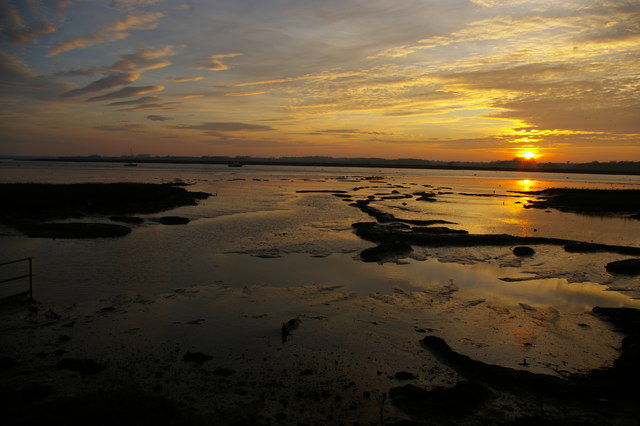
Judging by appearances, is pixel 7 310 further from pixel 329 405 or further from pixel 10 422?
pixel 329 405

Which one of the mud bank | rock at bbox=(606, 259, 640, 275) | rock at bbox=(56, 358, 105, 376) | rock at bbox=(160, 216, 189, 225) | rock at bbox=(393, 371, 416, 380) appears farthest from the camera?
rock at bbox=(160, 216, 189, 225)

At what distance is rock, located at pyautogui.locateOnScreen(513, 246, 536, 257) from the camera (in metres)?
25.5

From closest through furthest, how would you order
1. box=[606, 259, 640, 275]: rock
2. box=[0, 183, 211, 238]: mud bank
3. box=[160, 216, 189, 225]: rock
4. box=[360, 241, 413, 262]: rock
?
box=[606, 259, 640, 275]: rock < box=[360, 241, 413, 262]: rock < box=[0, 183, 211, 238]: mud bank < box=[160, 216, 189, 225]: rock

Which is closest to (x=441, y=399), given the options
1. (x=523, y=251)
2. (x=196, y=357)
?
Answer: (x=196, y=357)

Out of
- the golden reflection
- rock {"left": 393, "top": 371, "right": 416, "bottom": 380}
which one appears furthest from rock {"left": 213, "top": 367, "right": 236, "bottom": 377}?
the golden reflection

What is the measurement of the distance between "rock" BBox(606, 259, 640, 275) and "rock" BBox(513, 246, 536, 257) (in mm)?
4306

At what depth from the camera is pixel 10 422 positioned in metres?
7.23

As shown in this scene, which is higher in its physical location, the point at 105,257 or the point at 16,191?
the point at 16,191

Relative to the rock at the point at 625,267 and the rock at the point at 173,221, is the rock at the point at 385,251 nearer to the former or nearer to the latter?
the rock at the point at 625,267

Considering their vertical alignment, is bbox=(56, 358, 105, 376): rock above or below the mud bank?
below

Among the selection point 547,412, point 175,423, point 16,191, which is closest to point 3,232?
point 16,191

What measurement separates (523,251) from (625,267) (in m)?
5.42

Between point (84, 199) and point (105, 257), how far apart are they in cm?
2192

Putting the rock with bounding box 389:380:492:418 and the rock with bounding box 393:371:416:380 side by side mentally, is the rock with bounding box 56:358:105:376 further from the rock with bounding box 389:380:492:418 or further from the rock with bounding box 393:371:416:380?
the rock with bounding box 393:371:416:380
